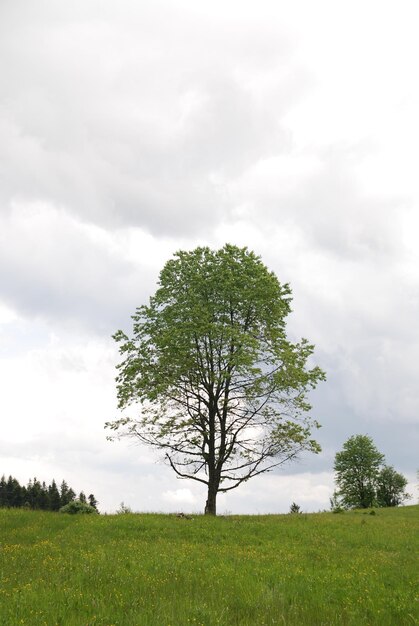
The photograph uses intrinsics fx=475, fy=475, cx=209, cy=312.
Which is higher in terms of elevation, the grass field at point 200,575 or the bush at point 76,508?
the bush at point 76,508

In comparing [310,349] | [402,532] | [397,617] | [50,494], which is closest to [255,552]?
[397,617]

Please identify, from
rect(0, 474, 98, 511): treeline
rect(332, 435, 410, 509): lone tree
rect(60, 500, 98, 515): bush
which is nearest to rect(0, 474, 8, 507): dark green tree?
rect(0, 474, 98, 511): treeline

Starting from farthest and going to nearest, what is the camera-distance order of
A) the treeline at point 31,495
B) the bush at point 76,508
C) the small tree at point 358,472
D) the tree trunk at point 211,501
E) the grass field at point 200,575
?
1. the treeline at point 31,495
2. the small tree at point 358,472
3. the tree trunk at point 211,501
4. the bush at point 76,508
5. the grass field at point 200,575

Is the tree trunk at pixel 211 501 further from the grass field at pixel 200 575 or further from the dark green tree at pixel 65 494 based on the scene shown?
the dark green tree at pixel 65 494

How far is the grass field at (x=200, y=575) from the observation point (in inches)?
366

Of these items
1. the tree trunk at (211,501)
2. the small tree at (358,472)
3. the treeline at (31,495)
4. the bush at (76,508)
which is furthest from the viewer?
the treeline at (31,495)

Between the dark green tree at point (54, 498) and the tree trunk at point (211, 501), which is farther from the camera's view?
the dark green tree at point (54, 498)

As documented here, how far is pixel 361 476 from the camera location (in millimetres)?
83000

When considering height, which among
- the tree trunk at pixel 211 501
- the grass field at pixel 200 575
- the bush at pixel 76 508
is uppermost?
Answer: the tree trunk at pixel 211 501

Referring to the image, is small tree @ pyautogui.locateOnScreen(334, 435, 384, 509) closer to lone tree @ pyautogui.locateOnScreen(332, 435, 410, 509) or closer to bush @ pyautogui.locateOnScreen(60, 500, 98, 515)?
lone tree @ pyautogui.locateOnScreen(332, 435, 410, 509)

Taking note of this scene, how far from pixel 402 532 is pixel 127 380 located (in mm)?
17842

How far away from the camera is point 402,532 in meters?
24.6

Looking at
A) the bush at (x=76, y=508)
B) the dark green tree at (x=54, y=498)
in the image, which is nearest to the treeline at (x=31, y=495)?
the dark green tree at (x=54, y=498)

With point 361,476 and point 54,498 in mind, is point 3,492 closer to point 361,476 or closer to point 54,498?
point 54,498
